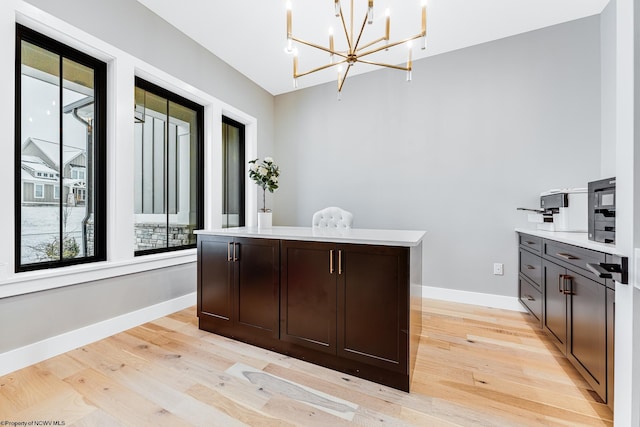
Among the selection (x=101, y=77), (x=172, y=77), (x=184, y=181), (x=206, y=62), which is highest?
(x=206, y=62)

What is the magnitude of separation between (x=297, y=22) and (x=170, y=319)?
3.17m

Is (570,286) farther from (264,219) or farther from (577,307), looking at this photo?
(264,219)

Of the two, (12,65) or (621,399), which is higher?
(12,65)

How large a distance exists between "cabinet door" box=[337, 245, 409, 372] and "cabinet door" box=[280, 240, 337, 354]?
2.8 inches

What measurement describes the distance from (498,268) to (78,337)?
12.6ft

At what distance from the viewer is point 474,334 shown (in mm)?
2291

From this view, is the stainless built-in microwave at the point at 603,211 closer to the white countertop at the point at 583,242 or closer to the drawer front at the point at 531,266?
the white countertop at the point at 583,242

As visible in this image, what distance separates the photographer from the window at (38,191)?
1934 millimetres

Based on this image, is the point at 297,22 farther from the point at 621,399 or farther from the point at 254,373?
the point at 621,399

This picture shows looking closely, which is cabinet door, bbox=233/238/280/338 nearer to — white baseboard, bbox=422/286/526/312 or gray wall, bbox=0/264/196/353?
gray wall, bbox=0/264/196/353

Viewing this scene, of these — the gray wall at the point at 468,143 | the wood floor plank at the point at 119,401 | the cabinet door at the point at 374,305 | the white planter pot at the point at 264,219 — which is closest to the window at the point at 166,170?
the white planter pot at the point at 264,219

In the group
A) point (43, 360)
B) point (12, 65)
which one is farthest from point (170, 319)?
point (12, 65)

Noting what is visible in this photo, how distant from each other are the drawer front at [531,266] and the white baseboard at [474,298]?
15.1 inches

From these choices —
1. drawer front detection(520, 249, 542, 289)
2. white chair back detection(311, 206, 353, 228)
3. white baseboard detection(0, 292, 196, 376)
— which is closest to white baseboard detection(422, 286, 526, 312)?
drawer front detection(520, 249, 542, 289)
